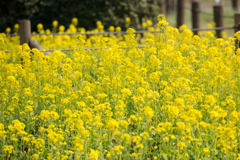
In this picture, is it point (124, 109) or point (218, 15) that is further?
point (218, 15)

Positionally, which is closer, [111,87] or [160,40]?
[111,87]

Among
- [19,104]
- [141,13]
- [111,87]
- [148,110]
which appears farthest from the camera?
[141,13]

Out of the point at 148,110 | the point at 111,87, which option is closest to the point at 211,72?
the point at 111,87

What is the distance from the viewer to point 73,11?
984 centimetres

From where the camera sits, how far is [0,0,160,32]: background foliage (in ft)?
30.9

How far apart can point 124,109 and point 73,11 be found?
6.51 m

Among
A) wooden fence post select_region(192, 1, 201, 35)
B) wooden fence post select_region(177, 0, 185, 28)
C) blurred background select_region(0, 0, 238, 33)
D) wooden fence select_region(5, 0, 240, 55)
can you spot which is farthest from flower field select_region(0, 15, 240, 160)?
wooden fence post select_region(177, 0, 185, 28)

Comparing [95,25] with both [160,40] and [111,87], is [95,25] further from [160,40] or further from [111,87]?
[111,87]

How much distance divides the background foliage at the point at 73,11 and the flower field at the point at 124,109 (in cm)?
452

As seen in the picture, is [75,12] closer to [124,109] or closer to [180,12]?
[180,12]

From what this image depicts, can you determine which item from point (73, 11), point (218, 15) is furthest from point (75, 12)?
point (218, 15)

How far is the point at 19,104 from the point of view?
417 cm

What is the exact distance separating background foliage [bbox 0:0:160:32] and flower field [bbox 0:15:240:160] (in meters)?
4.52

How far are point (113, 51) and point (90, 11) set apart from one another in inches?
193
